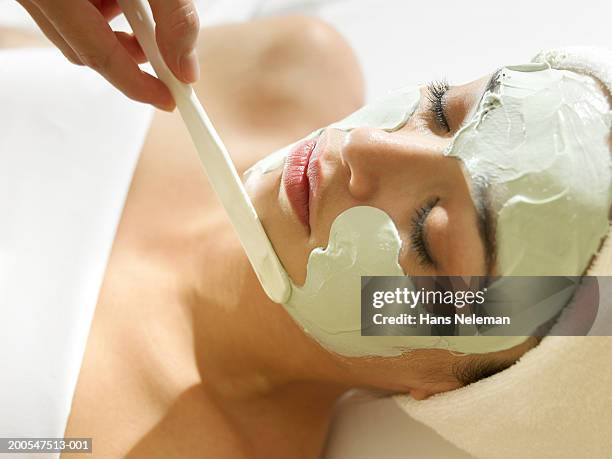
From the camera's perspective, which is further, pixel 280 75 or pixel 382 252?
pixel 280 75

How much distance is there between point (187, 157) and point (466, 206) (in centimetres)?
61

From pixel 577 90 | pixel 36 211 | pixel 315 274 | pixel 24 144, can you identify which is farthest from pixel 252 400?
pixel 577 90

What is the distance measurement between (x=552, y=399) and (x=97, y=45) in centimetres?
Result: 68

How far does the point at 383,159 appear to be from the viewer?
0.82 m

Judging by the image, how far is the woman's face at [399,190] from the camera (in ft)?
2.57

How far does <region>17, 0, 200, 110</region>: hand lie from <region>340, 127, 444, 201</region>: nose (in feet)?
0.72

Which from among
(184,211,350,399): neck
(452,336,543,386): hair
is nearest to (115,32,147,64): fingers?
(184,211,350,399): neck

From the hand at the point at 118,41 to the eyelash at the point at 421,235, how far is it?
0.31 metres

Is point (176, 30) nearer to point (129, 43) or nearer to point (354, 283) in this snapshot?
point (129, 43)

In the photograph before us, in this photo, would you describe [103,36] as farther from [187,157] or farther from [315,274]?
[187,157]

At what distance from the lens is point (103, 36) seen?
768 mm

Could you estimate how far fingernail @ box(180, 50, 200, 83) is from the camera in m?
0.80

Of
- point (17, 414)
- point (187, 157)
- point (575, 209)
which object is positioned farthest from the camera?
point (187, 157)

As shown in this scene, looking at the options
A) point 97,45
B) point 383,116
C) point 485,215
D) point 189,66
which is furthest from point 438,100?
point 97,45
